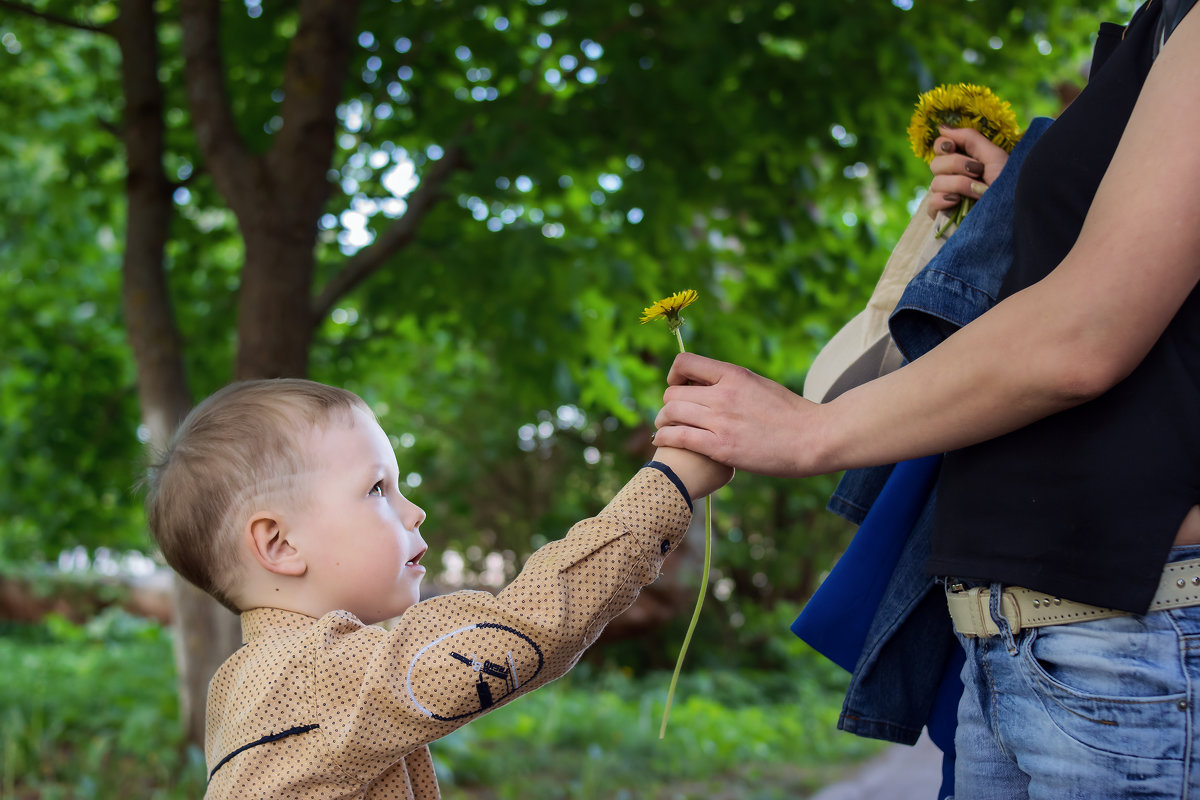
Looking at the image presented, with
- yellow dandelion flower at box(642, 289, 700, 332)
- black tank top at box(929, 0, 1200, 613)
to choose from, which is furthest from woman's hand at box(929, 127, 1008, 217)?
yellow dandelion flower at box(642, 289, 700, 332)

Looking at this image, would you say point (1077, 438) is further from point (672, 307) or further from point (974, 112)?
point (974, 112)

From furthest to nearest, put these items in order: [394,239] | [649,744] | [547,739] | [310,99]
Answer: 1. [649,744]
2. [547,739]
3. [394,239]
4. [310,99]

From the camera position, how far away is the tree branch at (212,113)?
3684 millimetres

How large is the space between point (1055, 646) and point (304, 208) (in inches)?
128

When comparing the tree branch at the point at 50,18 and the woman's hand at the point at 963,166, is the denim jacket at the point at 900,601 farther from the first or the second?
the tree branch at the point at 50,18

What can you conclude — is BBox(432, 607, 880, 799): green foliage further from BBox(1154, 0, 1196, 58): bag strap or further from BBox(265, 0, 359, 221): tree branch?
BBox(1154, 0, 1196, 58): bag strap

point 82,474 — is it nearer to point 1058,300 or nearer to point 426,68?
point 426,68

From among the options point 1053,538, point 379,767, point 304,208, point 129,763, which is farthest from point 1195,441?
point 129,763

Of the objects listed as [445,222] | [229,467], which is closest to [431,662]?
[229,467]

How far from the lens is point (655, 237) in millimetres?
4012

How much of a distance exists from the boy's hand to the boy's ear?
0.54m

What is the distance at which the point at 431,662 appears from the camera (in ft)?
3.98

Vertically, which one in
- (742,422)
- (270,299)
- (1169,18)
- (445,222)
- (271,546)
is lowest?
(270,299)

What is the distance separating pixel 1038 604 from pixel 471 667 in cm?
65
